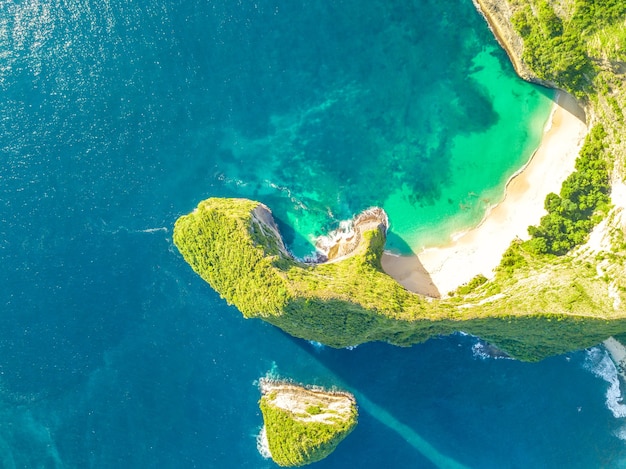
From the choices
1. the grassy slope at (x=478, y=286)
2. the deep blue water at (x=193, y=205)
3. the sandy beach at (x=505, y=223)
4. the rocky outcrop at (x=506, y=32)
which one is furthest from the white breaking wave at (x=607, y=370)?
the rocky outcrop at (x=506, y=32)

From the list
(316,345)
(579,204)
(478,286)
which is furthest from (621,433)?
(316,345)

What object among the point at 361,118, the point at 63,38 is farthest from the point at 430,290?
the point at 63,38

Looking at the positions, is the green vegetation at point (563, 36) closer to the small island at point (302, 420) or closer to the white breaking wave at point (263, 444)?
the small island at point (302, 420)

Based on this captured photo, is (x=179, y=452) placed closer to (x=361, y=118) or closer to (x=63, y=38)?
(x=361, y=118)

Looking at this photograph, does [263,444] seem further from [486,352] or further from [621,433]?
[621,433]

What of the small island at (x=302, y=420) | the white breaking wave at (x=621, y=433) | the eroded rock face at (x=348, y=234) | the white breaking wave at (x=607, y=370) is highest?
the eroded rock face at (x=348, y=234)

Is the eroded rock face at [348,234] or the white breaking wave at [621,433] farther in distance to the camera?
the white breaking wave at [621,433]

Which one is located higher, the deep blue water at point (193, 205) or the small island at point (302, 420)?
the deep blue water at point (193, 205)
